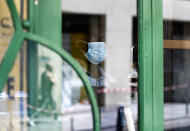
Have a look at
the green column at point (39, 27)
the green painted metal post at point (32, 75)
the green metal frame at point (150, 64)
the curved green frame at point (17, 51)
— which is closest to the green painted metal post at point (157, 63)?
the green metal frame at point (150, 64)

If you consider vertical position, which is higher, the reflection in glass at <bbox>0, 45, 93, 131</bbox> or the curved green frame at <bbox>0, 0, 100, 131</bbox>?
the curved green frame at <bbox>0, 0, 100, 131</bbox>

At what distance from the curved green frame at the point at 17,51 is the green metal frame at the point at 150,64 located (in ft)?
1.07

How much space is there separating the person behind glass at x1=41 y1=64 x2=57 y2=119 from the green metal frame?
2.20ft

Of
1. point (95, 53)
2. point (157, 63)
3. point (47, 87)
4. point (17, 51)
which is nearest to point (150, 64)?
point (157, 63)

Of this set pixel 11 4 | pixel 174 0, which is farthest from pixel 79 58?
pixel 174 0

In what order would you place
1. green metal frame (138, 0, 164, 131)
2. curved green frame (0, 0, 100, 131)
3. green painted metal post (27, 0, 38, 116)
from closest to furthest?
curved green frame (0, 0, 100, 131) < green metal frame (138, 0, 164, 131) < green painted metal post (27, 0, 38, 116)

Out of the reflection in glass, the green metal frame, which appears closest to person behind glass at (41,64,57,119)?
the reflection in glass

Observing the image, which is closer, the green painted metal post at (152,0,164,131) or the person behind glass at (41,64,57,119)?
the green painted metal post at (152,0,164,131)

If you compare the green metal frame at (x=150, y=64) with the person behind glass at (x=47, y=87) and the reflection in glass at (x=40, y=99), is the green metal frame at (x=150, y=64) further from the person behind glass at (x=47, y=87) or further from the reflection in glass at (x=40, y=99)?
the person behind glass at (x=47, y=87)

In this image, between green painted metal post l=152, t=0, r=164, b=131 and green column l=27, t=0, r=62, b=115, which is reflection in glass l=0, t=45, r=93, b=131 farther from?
green painted metal post l=152, t=0, r=164, b=131

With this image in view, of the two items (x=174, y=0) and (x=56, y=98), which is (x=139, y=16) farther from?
(x=56, y=98)

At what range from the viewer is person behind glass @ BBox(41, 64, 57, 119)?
2123 millimetres

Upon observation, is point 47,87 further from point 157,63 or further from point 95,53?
point 157,63

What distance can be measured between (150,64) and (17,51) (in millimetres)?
904
